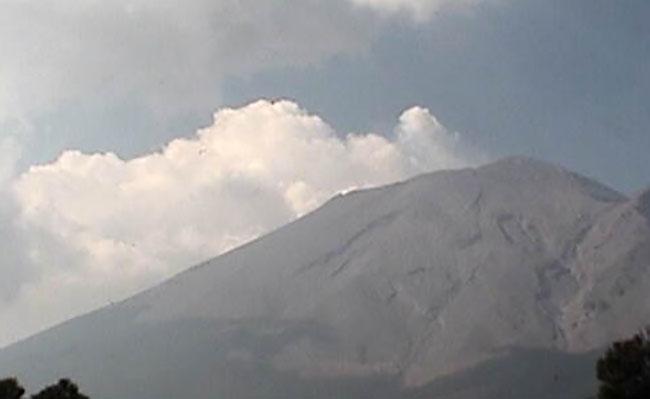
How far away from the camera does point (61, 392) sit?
45750 mm

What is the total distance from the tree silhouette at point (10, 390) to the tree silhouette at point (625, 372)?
94.6 feet

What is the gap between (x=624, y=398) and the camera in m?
51.3

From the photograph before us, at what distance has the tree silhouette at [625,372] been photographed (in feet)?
169

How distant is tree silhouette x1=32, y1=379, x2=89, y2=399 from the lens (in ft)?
148

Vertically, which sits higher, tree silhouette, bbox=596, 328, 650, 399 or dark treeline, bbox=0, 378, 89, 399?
dark treeline, bbox=0, 378, 89, 399

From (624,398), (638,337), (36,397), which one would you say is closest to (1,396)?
(36,397)

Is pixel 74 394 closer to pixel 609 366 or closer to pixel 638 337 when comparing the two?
pixel 609 366

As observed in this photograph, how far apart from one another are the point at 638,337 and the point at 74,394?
31394 mm

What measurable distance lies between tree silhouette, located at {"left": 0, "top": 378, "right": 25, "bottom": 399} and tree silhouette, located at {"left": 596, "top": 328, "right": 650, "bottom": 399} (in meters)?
28.8

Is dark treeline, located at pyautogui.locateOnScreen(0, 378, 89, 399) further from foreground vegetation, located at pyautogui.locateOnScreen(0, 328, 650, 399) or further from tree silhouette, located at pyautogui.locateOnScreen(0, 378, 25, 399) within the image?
foreground vegetation, located at pyautogui.locateOnScreen(0, 328, 650, 399)

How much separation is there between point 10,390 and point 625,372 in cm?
3093

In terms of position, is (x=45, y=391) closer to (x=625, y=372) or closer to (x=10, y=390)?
(x=10, y=390)

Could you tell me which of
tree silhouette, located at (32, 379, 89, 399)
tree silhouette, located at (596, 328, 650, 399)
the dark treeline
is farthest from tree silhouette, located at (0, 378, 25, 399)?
tree silhouette, located at (596, 328, 650, 399)

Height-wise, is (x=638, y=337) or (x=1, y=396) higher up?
(x=1, y=396)
